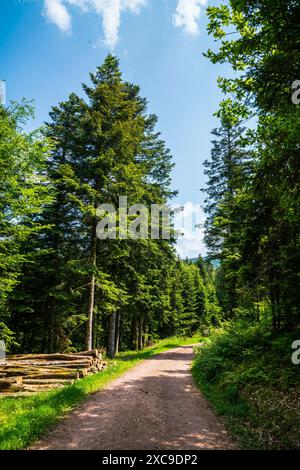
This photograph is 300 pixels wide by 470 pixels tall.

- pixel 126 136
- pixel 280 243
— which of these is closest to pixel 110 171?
pixel 126 136

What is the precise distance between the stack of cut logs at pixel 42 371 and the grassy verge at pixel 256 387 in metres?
5.28

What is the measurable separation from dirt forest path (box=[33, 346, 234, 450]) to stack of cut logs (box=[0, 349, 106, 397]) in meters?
2.42

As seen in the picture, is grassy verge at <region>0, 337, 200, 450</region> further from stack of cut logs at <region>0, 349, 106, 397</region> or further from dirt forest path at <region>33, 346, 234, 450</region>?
stack of cut logs at <region>0, 349, 106, 397</region>

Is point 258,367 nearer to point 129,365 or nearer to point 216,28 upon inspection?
point 129,365

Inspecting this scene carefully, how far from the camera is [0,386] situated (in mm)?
11969

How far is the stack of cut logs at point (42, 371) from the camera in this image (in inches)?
469

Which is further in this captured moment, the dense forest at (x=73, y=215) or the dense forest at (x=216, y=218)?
the dense forest at (x=73, y=215)

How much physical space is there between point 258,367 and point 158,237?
14042 mm

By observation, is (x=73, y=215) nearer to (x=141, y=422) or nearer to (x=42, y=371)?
(x=42, y=371)

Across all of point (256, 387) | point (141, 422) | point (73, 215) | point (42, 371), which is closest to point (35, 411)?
point (141, 422)

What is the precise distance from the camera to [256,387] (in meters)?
9.66

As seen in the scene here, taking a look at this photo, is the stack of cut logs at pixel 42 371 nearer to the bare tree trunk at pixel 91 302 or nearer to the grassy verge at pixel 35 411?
the grassy verge at pixel 35 411

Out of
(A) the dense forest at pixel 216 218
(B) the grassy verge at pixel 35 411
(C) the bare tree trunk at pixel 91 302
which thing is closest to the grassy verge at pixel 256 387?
(A) the dense forest at pixel 216 218

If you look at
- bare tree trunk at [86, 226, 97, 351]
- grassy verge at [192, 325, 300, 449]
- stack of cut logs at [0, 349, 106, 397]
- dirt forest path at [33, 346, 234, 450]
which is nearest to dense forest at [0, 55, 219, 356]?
bare tree trunk at [86, 226, 97, 351]
